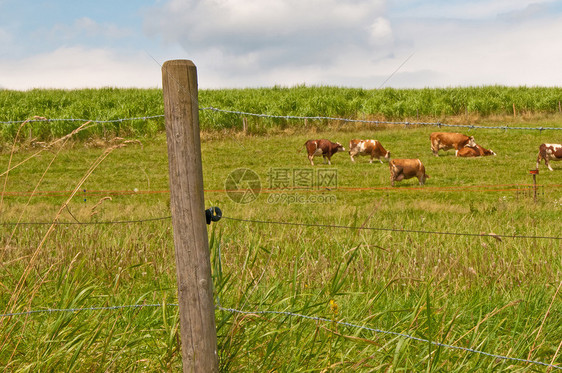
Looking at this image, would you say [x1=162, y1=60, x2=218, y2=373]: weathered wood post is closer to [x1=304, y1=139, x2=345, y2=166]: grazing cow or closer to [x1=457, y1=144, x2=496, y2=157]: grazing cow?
[x1=304, y1=139, x2=345, y2=166]: grazing cow

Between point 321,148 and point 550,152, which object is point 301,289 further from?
point 550,152

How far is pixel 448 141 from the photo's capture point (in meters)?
19.2

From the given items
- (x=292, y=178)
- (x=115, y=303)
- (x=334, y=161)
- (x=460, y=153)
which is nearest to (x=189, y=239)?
(x=115, y=303)

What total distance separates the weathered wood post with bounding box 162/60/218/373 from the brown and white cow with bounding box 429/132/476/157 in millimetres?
17907

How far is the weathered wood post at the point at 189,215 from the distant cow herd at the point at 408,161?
1232 centimetres

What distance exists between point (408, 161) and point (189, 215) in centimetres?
1263

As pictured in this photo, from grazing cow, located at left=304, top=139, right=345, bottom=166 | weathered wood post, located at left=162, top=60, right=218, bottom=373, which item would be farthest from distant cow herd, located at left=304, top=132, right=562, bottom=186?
weathered wood post, located at left=162, top=60, right=218, bottom=373

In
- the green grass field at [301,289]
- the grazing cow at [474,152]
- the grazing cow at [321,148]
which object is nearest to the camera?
the green grass field at [301,289]

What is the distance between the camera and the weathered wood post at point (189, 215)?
231 centimetres

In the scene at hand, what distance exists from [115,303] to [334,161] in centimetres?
1546

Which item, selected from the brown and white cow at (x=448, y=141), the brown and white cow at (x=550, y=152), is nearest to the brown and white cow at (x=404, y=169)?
the brown and white cow at (x=448, y=141)

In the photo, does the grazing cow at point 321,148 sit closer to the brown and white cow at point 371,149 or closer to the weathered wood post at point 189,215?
the brown and white cow at point 371,149

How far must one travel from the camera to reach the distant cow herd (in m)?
14.3

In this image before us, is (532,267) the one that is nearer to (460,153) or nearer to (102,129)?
(460,153)
